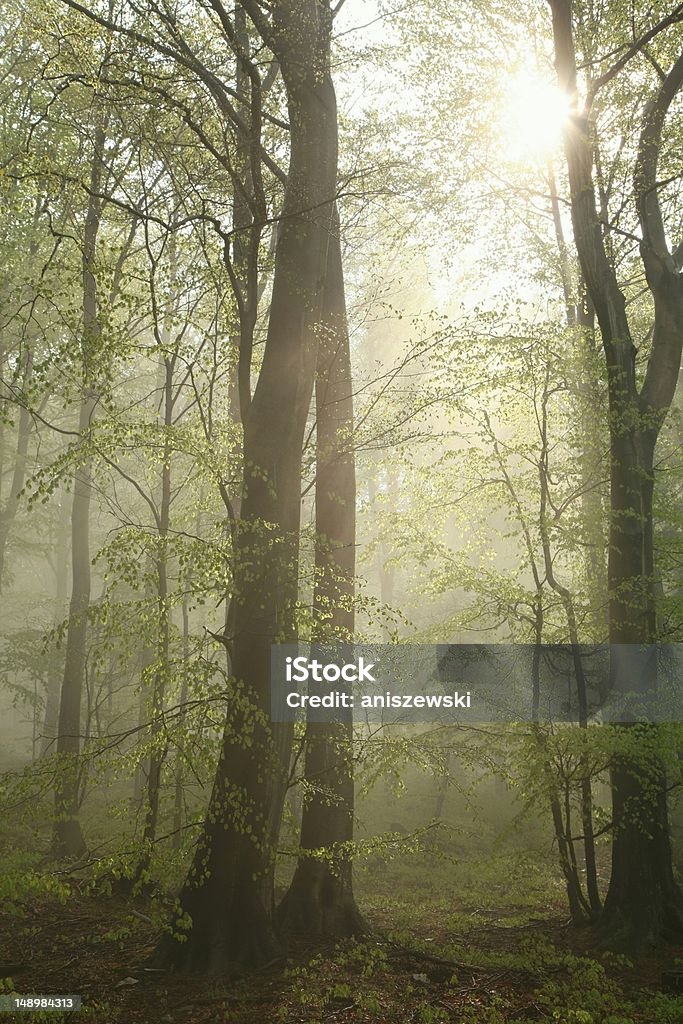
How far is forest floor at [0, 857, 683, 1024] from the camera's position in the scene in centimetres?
566

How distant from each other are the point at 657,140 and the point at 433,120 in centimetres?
433

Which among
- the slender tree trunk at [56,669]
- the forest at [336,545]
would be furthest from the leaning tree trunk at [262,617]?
the slender tree trunk at [56,669]

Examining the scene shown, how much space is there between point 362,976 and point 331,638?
2899 millimetres

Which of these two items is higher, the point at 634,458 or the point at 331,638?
the point at 634,458

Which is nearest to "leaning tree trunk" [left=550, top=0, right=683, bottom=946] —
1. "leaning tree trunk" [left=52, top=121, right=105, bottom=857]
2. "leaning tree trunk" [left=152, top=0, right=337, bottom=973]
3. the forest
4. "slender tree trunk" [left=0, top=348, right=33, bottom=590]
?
the forest

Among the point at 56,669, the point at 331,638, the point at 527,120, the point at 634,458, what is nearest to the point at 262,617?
the point at 331,638

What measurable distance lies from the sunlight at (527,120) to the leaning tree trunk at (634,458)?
1.29m

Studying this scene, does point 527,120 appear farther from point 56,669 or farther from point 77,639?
point 56,669

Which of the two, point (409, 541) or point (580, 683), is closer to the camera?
point (580, 683)

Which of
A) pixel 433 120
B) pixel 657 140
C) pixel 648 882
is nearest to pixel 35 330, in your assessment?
pixel 433 120

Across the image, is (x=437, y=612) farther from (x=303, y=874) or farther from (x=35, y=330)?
(x=303, y=874)

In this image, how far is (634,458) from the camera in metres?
9.22

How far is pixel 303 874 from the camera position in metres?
7.77

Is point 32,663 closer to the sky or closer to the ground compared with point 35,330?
closer to the ground
